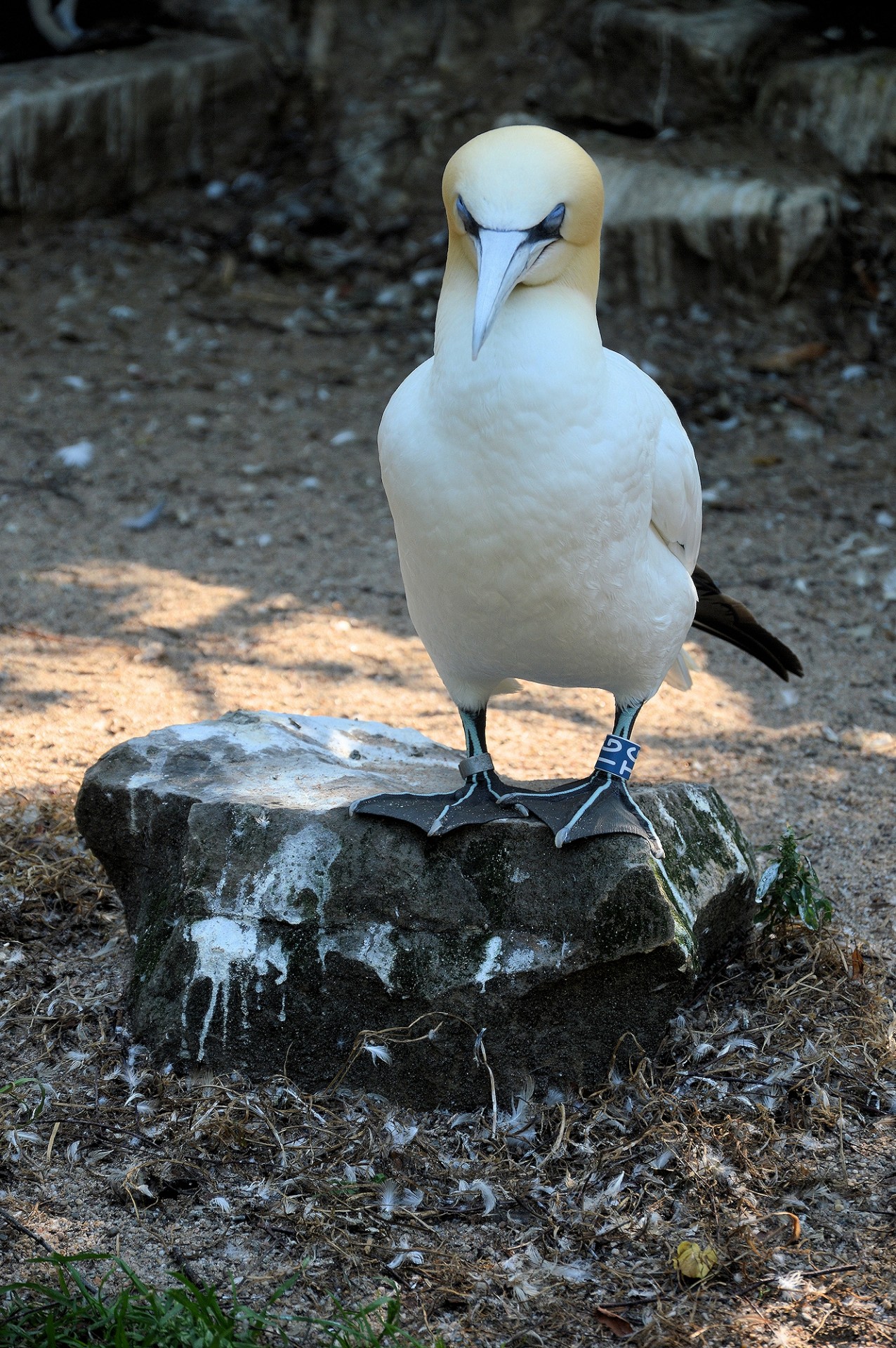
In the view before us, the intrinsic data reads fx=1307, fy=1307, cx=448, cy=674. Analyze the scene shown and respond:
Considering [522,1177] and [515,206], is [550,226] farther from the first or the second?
[522,1177]

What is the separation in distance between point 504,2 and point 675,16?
131 cm

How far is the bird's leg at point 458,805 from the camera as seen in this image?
2764 mm

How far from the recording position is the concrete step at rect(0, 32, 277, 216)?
7941 millimetres

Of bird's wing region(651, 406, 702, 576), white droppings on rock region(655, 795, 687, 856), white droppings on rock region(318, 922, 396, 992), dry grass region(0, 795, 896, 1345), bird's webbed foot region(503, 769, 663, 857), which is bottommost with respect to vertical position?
dry grass region(0, 795, 896, 1345)

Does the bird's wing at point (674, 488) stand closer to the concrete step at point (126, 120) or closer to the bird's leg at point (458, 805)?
the bird's leg at point (458, 805)

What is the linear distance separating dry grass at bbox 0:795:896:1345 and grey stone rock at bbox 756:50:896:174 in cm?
573

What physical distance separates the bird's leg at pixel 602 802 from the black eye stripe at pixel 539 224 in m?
1.11

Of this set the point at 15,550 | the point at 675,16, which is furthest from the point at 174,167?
the point at 15,550

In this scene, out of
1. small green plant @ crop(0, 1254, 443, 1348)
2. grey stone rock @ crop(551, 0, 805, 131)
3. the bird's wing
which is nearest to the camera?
small green plant @ crop(0, 1254, 443, 1348)

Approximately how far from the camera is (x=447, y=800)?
2.86 m

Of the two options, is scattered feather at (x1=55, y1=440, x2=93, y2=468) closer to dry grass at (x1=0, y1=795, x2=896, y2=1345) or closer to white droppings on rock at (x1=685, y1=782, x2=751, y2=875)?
dry grass at (x1=0, y1=795, x2=896, y2=1345)

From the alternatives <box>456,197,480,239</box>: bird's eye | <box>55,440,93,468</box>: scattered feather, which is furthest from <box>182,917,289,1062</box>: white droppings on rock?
<box>55,440,93,468</box>: scattered feather

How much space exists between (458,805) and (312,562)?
3.07 meters

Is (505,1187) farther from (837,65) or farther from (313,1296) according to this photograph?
(837,65)
